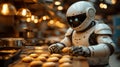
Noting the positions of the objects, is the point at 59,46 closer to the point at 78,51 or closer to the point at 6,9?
the point at 78,51

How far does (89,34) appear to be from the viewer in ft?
11.4

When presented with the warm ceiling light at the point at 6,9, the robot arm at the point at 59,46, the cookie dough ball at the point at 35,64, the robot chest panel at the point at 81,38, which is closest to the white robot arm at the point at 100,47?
the robot chest panel at the point at 81,38

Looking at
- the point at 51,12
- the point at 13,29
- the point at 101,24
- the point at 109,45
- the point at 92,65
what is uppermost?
the point at 51,12

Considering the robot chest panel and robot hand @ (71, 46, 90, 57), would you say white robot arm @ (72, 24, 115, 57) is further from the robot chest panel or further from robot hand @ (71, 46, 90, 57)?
the robot chest panel

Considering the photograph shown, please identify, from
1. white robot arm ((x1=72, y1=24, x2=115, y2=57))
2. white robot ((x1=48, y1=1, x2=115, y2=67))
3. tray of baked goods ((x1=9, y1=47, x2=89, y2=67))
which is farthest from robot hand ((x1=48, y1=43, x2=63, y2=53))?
white robot arm ((x1=72, y1=24, x2=115, y2=57))

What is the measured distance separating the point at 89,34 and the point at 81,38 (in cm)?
12

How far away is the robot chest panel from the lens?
11.5 feet

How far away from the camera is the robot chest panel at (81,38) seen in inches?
138

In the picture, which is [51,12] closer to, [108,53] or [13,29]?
[13,29]

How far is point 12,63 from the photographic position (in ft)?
9.86

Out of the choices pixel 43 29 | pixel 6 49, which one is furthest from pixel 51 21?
pixel 6 49

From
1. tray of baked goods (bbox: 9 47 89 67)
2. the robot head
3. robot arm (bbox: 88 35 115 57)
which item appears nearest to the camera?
tray of baked goods (bbox: 9 47 89 67)

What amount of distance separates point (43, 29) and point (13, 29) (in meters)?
5.32

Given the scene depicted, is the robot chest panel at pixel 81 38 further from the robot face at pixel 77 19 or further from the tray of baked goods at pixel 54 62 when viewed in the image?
the tray of baked goods at pixel 54 62
